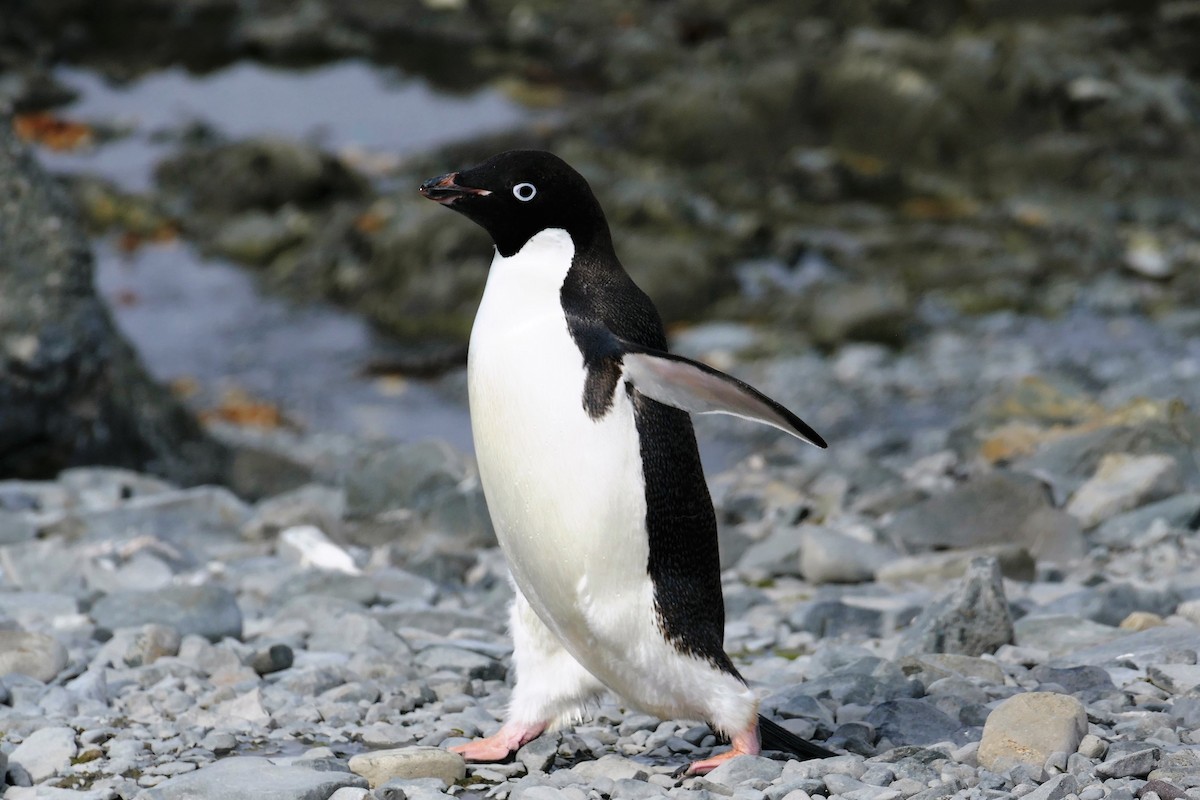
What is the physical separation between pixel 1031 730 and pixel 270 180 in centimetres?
1116

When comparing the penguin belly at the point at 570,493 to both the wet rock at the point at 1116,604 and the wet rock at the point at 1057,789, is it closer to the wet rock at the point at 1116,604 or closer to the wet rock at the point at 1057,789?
the wet rock at the point at 1057,789

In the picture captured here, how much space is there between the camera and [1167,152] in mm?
14180

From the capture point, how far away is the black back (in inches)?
110

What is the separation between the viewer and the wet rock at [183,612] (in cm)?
375

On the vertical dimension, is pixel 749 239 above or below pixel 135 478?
below

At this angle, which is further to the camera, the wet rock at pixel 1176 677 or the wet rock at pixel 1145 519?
the wet rock at pixel 1145 519

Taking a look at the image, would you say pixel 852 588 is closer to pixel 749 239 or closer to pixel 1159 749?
pixel 1159 749

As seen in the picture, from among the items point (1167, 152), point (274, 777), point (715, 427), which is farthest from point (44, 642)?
point (1167, 152)

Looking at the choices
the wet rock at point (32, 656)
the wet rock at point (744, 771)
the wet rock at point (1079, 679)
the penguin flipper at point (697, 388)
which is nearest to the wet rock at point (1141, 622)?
the wet rock at point (1079, 679)

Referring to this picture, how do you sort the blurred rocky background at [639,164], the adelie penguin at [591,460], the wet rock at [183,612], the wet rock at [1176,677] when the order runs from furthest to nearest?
the blurred rocky background at [639,164], the wet rock at [183,612], the wet rock at [1176,677], the adelie penguin at [591,460]

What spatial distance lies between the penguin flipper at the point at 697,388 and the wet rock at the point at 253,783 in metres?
0.90

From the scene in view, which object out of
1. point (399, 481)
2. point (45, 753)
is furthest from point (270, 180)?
point (45, 753)

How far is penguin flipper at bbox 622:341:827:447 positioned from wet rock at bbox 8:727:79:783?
133 centimetres

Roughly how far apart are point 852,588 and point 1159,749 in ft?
5.92
